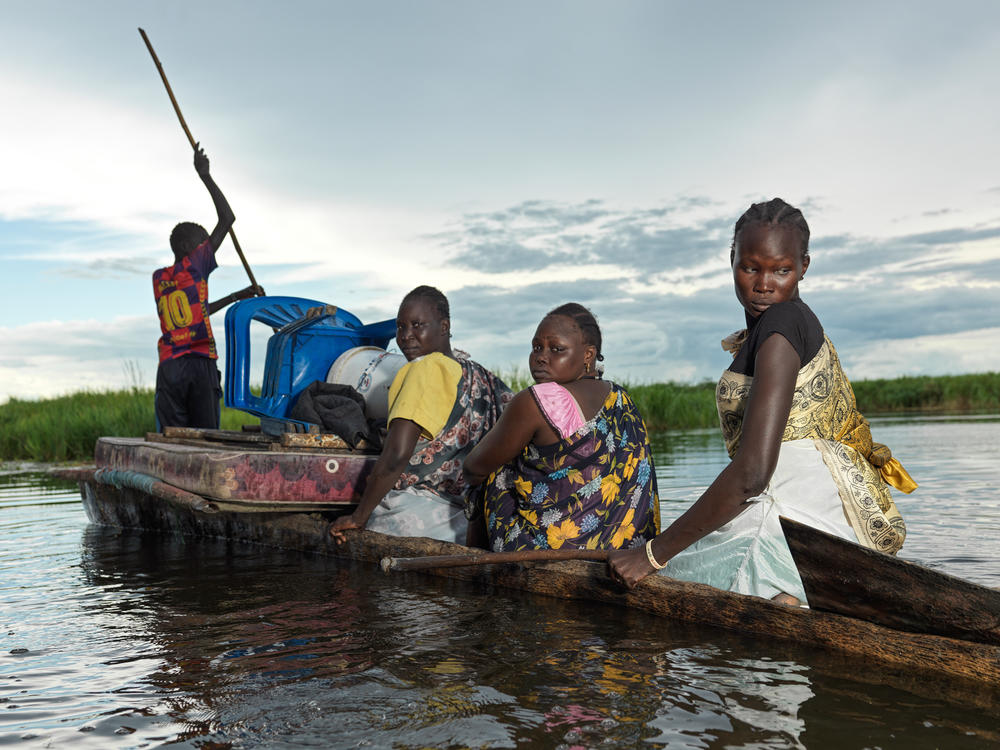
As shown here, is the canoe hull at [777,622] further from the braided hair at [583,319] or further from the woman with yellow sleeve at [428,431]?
the braided hair at [583,319]

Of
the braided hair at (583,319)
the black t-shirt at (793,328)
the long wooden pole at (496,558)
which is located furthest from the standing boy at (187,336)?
the black t-shirt at (793,328)

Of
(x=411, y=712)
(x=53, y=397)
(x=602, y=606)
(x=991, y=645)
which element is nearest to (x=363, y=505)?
(x=602, y=606)

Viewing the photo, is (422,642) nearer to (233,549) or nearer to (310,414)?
(310,414)

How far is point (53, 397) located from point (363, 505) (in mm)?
14529

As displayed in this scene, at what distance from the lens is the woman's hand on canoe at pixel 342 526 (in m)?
4.71

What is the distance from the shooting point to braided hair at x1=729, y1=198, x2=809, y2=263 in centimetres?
278

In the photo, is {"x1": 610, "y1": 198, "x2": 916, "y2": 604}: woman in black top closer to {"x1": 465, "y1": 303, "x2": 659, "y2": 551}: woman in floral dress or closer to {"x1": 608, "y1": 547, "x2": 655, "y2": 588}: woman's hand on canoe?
{"x1": 608, "y1": 547, "x2": 655, "y2": 588}: woman's hand on canoe

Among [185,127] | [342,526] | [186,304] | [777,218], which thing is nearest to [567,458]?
[777,218]

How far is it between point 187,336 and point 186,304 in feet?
0.85

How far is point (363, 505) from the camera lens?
15.0ft

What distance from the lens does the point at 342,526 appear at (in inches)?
188

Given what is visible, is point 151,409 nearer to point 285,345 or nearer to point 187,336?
point 187,336

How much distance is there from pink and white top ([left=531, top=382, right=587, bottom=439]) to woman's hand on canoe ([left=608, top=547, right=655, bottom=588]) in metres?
0.51

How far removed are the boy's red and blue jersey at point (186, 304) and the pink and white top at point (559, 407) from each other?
14.9ft
